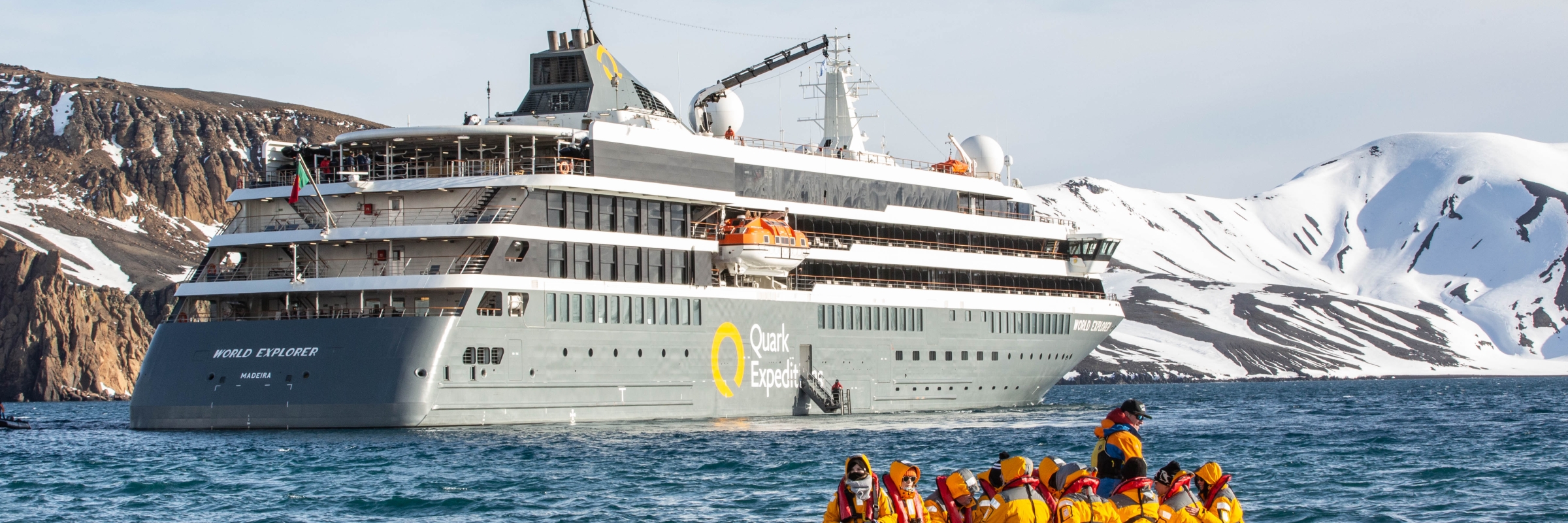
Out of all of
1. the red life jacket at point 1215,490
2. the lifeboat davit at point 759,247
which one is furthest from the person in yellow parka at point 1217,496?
the lifeboat davit at point 759,247

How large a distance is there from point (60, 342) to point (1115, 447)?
109 m

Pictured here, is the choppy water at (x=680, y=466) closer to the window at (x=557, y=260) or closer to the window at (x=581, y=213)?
the window at (x=557, y=260)

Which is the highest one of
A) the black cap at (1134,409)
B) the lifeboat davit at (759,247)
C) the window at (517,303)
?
the lifeboat davit at (759,247)

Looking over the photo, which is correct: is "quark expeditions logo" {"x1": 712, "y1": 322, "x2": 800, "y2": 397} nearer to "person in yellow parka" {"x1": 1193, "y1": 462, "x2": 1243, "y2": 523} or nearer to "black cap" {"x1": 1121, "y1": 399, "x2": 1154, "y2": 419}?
"black cap" {"x1": 1121, "y1": 399, "x2": 1154, "y2": 419}

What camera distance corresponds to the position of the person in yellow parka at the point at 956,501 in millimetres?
16125

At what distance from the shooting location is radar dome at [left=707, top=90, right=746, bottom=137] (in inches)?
2112

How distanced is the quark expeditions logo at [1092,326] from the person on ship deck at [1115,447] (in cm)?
4587

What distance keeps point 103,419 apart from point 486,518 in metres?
39.3

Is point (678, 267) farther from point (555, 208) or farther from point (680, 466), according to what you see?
point (680, 466)

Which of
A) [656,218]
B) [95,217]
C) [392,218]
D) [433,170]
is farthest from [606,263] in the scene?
[95,217]

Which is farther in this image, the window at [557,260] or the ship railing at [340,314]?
the window at [557,260]

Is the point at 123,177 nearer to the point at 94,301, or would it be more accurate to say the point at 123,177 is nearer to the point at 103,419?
the point at 94,301

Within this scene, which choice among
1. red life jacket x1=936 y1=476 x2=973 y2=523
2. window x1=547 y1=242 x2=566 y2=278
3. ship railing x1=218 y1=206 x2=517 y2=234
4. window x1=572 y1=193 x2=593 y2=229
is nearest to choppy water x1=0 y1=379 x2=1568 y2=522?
window x1=547 y1=242 x2=566 y2=278

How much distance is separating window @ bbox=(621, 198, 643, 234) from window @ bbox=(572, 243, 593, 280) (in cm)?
140
